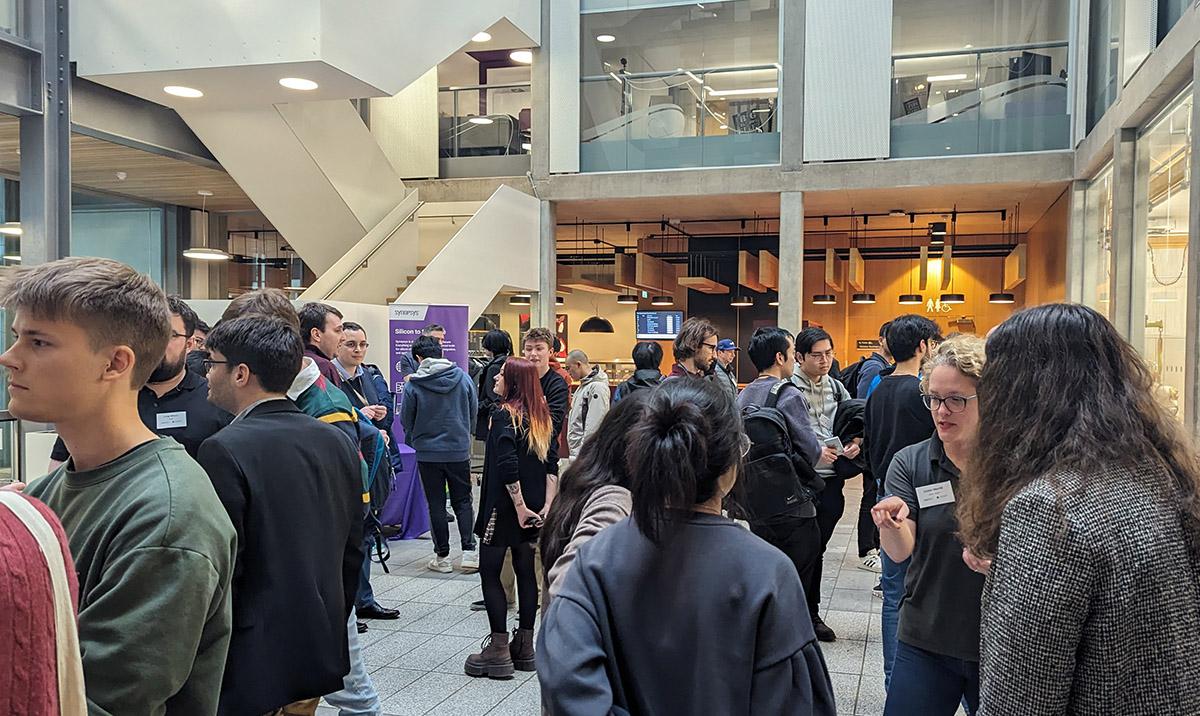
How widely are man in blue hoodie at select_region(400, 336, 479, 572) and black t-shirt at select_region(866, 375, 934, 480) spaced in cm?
303

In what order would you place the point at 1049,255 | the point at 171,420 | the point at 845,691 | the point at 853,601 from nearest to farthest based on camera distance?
1. the point at 171,420
2. the point at 845,691
3. the point at 853,601
4. the point at 1049,255

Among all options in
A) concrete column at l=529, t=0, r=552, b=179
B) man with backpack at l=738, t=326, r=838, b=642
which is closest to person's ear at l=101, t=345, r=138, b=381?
man with backpack at l=738, t=326, r=838, b=642

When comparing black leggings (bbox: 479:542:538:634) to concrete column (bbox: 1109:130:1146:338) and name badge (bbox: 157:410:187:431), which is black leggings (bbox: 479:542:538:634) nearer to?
name badge (bbox: 157:410:187:431)

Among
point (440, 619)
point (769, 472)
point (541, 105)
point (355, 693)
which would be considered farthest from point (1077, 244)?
point (355, 693)

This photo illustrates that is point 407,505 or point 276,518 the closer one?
point 276,518

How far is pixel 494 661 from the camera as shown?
4.20 m

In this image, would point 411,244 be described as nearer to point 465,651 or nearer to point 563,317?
point 563,317

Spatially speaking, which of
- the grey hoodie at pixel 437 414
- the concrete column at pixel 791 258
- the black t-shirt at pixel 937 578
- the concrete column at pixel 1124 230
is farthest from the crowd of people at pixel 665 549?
the concrete column at pixel 791 258

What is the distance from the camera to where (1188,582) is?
1.33 meters

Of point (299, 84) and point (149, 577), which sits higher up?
point (299, 84)

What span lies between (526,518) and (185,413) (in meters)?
1.64

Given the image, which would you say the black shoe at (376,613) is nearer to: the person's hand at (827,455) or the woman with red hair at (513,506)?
the woman with red hair at (513,506)

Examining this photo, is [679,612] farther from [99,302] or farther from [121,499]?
[99,302]

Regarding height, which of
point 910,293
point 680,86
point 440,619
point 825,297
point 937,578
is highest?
point 680,86
